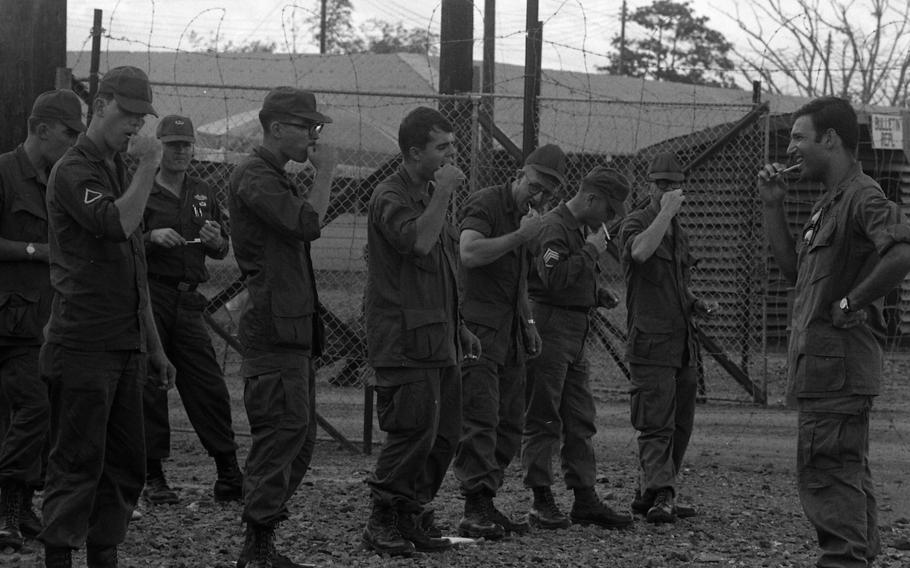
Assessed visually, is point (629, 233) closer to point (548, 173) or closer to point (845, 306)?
point (548, 173)

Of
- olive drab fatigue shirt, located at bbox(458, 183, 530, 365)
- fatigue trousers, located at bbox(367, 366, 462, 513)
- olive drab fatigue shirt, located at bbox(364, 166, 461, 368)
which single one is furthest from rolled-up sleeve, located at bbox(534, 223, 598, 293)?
fatigue trousers, located at bbox(367, 366, 462, 513)

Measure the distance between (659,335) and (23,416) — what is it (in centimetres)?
345

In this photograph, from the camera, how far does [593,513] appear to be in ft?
23.3

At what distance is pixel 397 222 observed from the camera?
6.04 m

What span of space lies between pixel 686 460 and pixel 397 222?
4216 mm

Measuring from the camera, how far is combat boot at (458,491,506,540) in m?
6.63

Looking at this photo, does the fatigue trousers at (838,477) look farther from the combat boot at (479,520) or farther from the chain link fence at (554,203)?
the chain link fence at (554,203)

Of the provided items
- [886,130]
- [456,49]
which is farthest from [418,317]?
[886,130]

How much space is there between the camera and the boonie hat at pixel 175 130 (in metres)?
7.55

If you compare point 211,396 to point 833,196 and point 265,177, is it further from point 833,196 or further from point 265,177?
point 833,196

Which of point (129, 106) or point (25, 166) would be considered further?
point (25, 166)

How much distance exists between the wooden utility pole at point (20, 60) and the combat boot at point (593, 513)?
403 centimetres

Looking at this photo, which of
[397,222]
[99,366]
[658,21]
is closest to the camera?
[99,366]

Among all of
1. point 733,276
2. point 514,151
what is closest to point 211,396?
point 514,151
